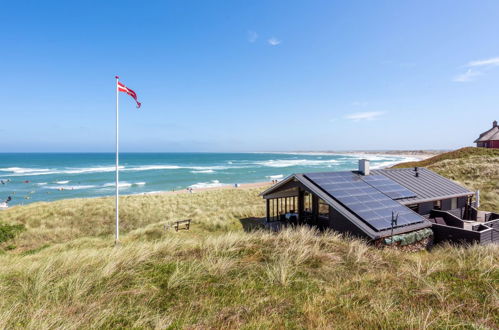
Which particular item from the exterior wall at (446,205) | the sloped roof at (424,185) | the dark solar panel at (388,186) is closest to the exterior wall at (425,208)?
the sloped roof at (424,185)

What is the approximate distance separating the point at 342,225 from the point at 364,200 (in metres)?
1.90

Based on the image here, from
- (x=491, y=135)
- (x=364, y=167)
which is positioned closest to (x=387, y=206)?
(x=364, y=167)

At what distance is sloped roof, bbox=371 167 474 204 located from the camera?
1362 cm

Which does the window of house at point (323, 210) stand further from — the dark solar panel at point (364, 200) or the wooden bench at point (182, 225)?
the wooden bench at point (182, 225)

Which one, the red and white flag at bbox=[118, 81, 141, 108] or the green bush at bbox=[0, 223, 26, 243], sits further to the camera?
the green bush at bbox=[0, 223, 26, 243]

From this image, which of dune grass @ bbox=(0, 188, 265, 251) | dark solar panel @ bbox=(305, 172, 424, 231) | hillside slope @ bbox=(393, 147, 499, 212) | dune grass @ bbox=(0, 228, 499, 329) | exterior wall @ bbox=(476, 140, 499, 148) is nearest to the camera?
dune grass @ bbox=(0, 228, 499, 329)

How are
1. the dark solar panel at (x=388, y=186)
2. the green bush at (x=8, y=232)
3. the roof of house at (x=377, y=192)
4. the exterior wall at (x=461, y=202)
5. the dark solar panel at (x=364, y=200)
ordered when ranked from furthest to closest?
the exterior wall at (x=461, y=202) → the green bush at (x=8, y=232) → the dark solar panel at (x=388, y=186) → the dark solar panel at (x=364, y=200) → the roof of house at (x=377, y=192)

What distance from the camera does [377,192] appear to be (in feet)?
41.1

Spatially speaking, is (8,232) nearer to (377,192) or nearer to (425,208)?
(377,192)

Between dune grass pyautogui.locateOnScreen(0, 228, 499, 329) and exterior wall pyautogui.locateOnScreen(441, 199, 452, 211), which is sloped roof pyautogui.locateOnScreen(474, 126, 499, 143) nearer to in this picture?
exterior wall pyautogui.locateOnScreen(441, 199, 452, 211)

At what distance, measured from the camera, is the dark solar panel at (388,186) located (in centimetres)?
1278

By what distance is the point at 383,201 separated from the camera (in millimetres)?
11766

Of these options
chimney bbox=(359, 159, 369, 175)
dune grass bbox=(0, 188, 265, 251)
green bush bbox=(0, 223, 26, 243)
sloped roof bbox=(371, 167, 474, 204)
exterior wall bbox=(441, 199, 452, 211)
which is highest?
chimney bbox=(359, 159, 369, 175)

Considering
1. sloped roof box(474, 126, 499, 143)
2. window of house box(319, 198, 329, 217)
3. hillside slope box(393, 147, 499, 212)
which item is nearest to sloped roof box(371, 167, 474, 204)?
window of house box(319, 198, 329, 217)
